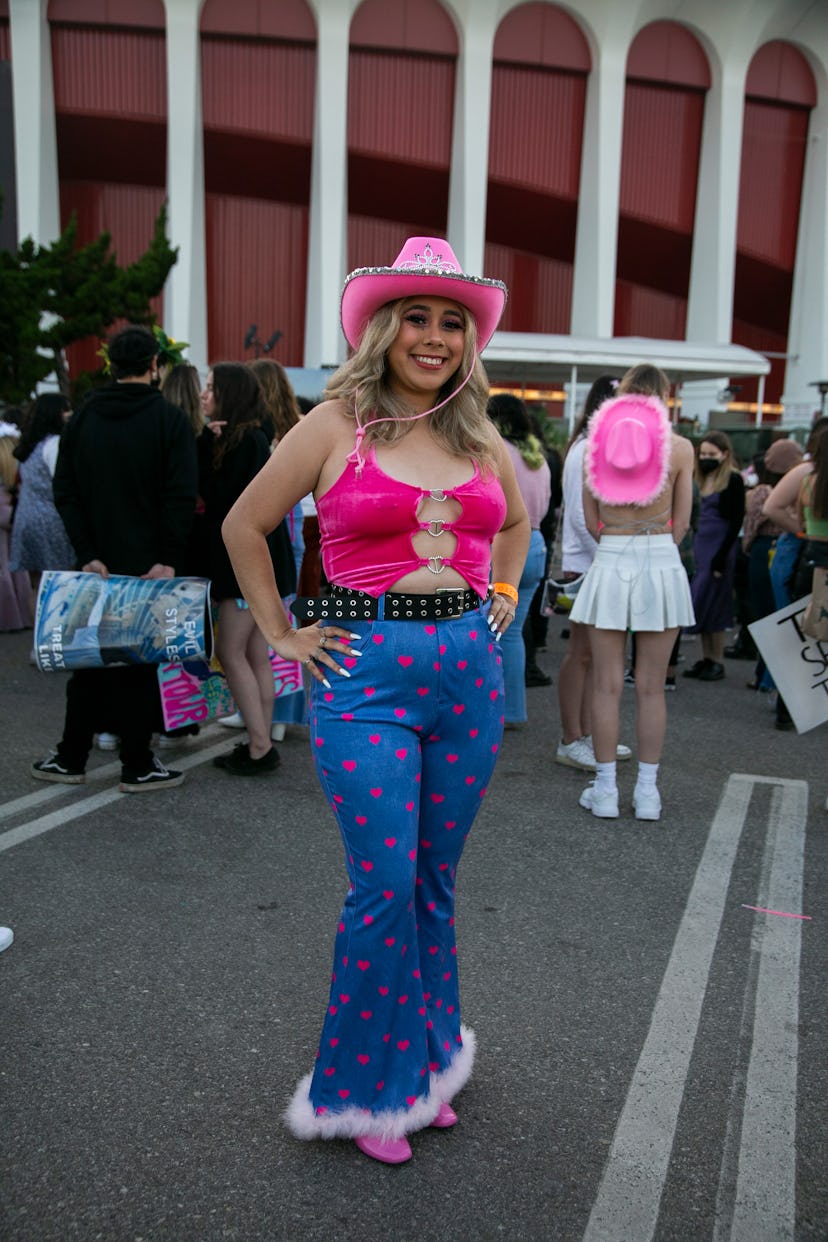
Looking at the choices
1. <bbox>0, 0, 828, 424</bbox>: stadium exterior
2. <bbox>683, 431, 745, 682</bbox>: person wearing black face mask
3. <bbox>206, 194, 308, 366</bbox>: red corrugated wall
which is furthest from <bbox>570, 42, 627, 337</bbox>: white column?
<bbox>683, 431, 745, 682</bbox>: person wearing black face mask

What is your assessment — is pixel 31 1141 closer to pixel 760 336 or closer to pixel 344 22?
pixel 344 22

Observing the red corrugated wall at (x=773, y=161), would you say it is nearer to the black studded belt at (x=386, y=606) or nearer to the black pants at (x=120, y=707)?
the black pants at (x=120, y=707)

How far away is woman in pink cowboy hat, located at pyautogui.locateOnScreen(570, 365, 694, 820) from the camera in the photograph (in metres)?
4.65

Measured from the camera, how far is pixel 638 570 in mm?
4695

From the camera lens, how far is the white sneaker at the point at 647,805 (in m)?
4.69

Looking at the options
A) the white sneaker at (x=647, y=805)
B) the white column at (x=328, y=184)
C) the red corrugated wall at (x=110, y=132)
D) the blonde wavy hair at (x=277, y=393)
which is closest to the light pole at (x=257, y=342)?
the white column at (x=328, y=184)

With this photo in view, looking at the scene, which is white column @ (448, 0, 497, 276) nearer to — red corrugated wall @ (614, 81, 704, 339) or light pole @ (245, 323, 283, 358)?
red corrugated wall @ (614, 81, 704, 339)

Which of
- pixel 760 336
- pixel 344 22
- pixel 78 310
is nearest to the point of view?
pixel 78 310

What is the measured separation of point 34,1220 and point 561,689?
13.2ft

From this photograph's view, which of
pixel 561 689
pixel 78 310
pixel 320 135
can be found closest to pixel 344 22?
pixel 320 135

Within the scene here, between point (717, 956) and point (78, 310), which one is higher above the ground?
point (78, 310)

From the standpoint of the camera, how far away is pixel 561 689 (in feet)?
18.6

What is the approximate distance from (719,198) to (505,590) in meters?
30.4

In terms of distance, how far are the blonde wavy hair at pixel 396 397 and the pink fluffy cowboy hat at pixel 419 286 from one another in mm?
39
